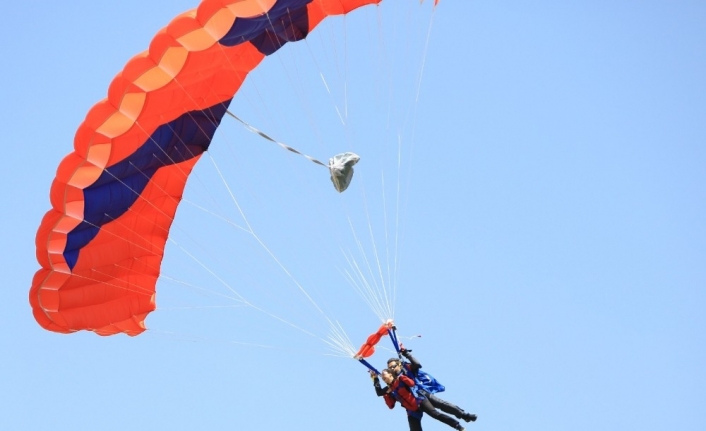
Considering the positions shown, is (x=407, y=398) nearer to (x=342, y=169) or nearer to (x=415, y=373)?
(x=415, y=373)

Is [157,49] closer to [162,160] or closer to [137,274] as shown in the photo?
[162,160]

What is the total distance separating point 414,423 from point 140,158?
4.44 meters

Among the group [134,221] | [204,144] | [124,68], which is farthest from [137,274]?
[124,68]

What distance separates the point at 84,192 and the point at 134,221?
108 centimetres

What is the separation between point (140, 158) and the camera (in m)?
15.9

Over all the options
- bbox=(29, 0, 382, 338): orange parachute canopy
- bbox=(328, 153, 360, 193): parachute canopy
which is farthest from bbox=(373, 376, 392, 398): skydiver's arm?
bbox=(29, 0, 382, 338): orange parachute canopy

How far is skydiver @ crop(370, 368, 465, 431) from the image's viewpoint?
49.1ft

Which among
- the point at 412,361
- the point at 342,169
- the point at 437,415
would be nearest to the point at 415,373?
the point at 412,361

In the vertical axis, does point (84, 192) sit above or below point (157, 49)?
below

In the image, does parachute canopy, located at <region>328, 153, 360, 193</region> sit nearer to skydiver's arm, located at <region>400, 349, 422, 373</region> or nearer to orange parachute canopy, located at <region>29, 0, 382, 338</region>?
orange parachute canopy, located at <region>29, 0, 382, 338</region>

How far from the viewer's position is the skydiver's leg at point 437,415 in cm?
1492

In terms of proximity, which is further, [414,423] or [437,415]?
[414,423]

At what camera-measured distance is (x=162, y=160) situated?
16.3 meters

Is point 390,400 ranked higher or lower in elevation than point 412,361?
lower
